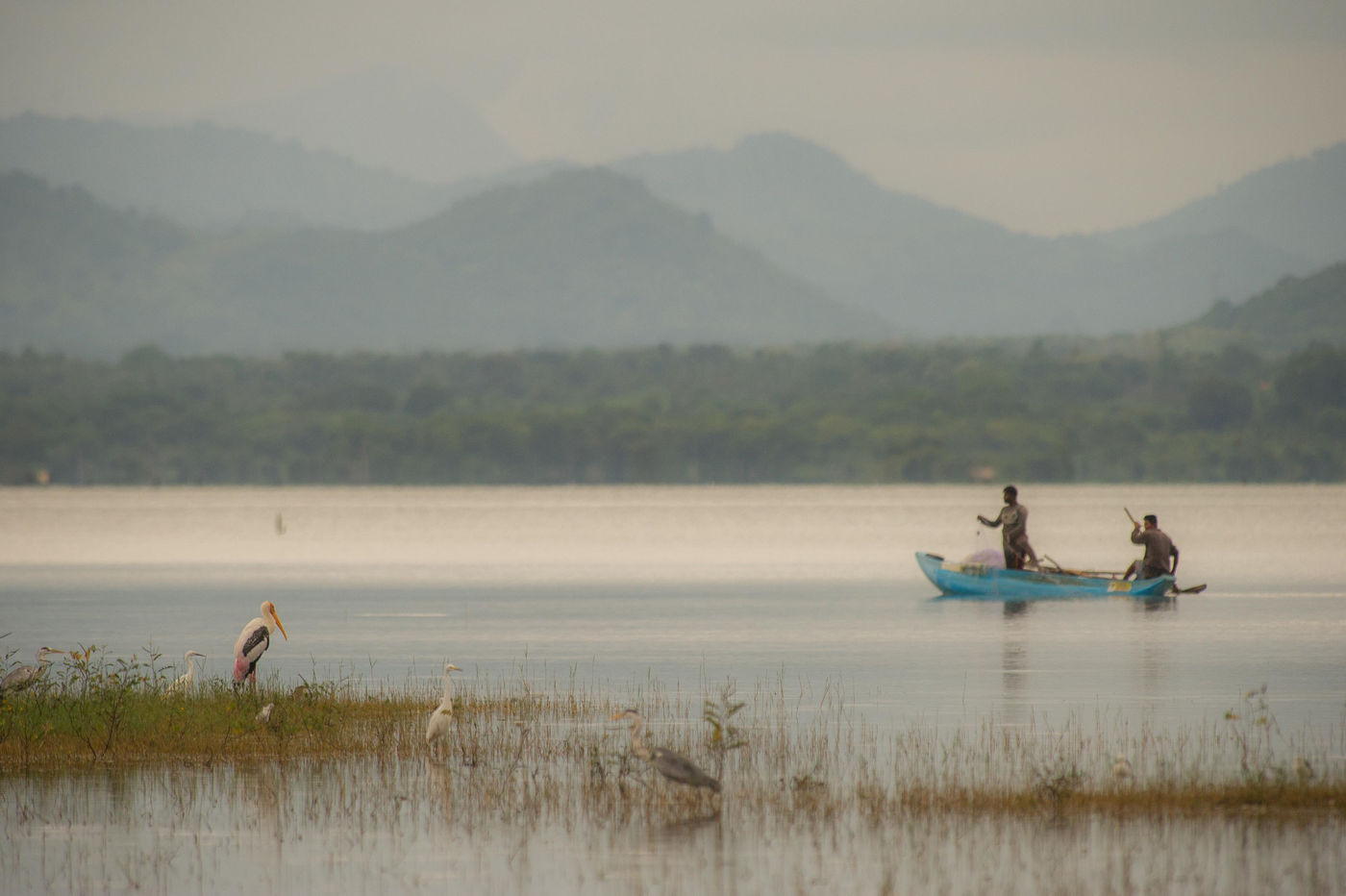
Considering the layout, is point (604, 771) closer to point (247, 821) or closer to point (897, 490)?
point (247, 821)

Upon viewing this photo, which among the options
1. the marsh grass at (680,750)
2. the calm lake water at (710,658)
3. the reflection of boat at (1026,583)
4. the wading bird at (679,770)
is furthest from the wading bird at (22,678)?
the reflection of boat at (1026,583)

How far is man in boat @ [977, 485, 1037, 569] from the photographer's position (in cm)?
3409

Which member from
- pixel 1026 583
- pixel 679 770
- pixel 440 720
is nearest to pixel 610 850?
pixel 679 770

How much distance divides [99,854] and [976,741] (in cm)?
883

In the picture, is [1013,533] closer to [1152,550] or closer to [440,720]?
[1152,550]

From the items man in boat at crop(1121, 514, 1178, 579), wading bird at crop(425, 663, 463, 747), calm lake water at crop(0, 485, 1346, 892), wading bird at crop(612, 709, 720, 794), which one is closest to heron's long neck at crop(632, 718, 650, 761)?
wading bird at crop(612, 709, 720, 794)

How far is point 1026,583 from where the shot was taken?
36906 millimetres

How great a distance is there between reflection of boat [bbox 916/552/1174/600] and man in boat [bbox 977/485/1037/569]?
248mm

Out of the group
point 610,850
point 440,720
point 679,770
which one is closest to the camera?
point 610,850

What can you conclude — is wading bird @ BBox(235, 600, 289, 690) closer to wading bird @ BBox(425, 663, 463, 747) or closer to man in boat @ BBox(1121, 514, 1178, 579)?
wading bird @ BBox(425, 663, 463, 747)

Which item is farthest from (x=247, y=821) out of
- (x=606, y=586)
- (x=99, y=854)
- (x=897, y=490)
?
(x=897, y=490)

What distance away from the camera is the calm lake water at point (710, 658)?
43.3 ft

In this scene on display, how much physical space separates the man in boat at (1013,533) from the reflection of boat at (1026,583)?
0.25 metres

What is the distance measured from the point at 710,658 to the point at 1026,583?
37.6 ft
